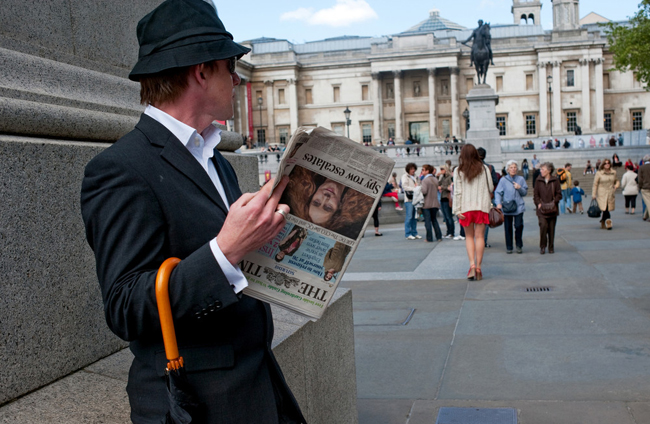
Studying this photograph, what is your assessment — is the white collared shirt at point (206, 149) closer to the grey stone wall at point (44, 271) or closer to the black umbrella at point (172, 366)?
the black umbrella at point (172, 366)

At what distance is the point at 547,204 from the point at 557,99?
65.7 metres

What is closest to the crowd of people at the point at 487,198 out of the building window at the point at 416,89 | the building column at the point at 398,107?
the building column at the point at 398,107

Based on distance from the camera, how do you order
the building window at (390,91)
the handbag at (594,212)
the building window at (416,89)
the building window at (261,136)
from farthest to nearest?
1. the building window at (261,136)
2. the building window at (390,91)
3. the building window at (416,89)
4. the handbag at (594,212)

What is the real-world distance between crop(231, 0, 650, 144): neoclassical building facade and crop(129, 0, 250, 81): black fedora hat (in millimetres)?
70384

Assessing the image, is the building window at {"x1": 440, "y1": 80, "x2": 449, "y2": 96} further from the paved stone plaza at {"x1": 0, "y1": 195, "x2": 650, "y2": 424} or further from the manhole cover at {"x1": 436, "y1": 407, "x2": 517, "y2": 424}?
the manhole cover at {"x1": 436, "y1": 407, "x2": 517, "y2": 424}

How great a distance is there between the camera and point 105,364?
2393mm

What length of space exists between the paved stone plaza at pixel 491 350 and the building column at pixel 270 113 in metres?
69.8

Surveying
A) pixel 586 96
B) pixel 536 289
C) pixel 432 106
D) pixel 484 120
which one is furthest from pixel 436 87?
pixel 536 289

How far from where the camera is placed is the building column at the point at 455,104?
7294 centimetres

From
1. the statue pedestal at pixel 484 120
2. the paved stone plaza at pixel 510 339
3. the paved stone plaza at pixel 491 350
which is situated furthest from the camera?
the statue pedestal at pixel 484 120


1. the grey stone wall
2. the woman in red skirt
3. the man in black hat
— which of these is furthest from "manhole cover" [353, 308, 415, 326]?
the man in black hat

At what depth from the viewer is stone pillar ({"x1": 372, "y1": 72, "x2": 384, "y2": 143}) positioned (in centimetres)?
7519

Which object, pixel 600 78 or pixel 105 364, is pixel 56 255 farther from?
pixel 600 78

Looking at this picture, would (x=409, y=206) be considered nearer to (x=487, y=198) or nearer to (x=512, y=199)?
(x=512, y=199)
